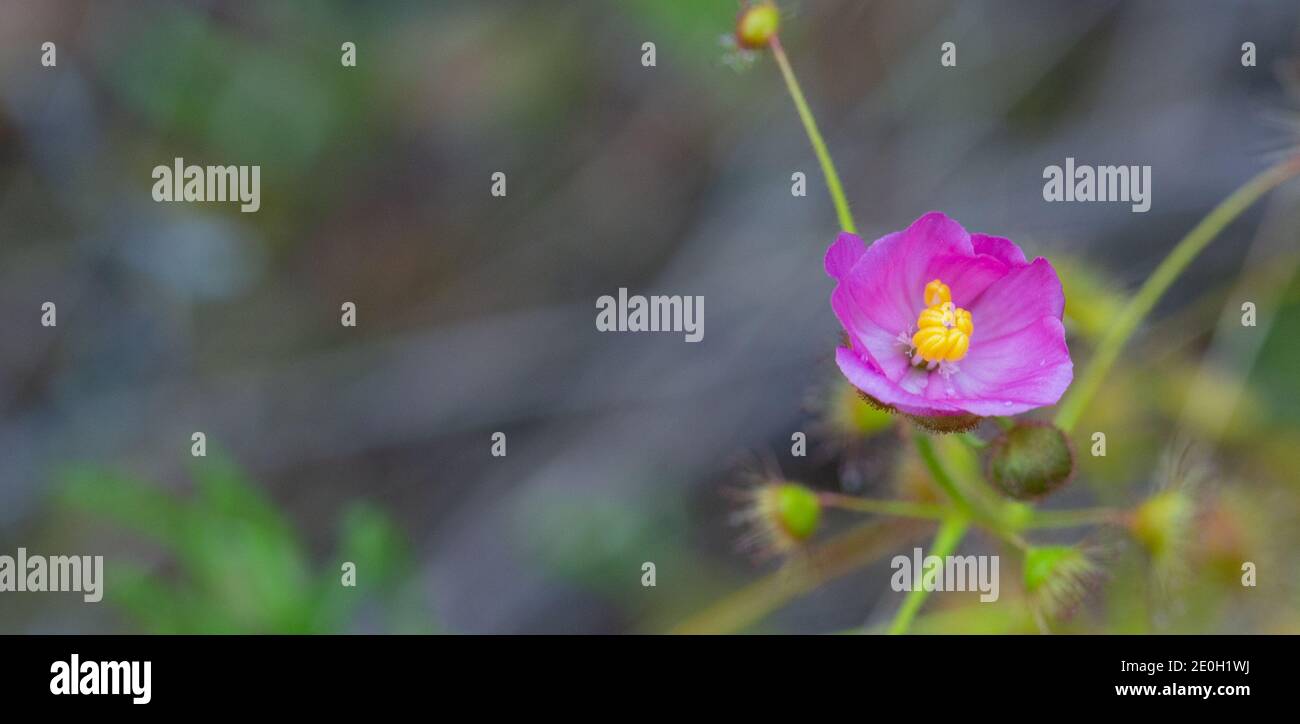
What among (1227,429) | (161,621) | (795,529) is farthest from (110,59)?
(1227,429)

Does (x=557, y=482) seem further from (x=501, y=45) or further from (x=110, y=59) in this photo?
(x=110, y=59)

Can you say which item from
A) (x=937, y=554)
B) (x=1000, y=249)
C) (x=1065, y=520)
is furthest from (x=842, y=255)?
(x=1065, y=520)

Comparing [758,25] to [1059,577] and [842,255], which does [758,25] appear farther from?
[1059,577]

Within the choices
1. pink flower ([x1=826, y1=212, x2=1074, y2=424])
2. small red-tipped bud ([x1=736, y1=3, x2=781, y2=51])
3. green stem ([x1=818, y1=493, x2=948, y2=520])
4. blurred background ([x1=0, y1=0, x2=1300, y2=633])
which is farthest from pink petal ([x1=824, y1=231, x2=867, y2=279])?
blurred background ([x1=0, y1=0, x2=1300, y2=633])
